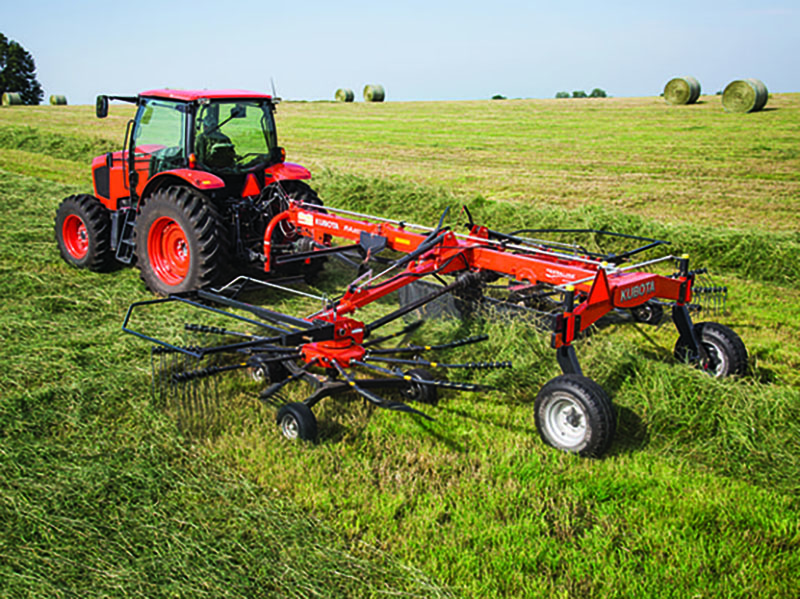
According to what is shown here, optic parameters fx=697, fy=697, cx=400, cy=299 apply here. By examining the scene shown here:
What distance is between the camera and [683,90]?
26.7m

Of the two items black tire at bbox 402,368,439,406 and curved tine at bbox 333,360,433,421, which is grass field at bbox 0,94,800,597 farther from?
curved tine at bbox 333,360,433,421

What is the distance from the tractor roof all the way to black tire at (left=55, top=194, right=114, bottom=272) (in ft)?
4.66

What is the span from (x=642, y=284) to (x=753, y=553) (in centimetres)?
185

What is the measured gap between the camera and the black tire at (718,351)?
4.80 m

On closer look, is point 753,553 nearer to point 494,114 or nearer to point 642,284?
point 642,284

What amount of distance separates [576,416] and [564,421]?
0.28 ft

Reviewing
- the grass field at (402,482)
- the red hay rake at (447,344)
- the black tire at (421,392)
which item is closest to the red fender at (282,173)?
the red hay rake at (447,344)

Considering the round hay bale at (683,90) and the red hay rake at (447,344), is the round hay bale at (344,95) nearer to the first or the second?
the round hay bale at (683,90)

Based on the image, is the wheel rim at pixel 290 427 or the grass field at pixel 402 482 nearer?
the grass field at pixel 402 482

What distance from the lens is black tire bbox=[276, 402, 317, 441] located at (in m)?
4.07

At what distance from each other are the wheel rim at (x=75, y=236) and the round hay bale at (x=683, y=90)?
24.7 metres

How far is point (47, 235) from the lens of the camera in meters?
8.88

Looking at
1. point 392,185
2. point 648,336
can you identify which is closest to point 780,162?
point 392,185

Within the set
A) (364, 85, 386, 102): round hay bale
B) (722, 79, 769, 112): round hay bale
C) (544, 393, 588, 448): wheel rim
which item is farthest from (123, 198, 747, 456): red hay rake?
(364, 85, 386, 102): round hay bale
